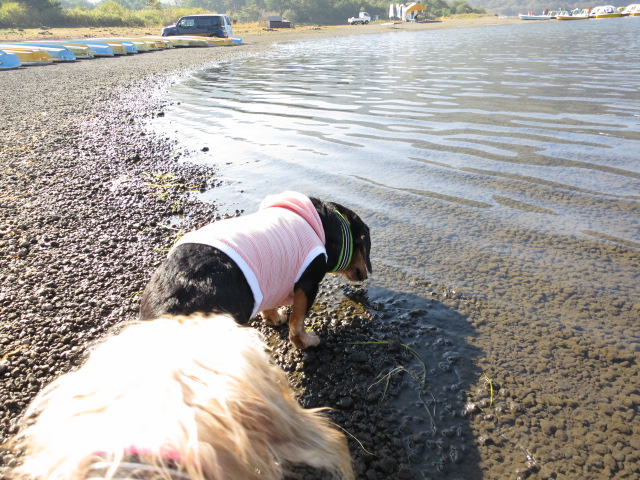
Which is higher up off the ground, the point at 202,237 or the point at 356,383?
the point at 202,237

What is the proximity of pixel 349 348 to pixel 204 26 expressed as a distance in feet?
130

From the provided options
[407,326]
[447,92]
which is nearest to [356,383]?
[407,326]

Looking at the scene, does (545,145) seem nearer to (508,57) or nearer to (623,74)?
(623,74)

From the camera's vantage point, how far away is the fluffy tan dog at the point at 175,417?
1.06 m

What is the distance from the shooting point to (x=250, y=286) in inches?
97.1

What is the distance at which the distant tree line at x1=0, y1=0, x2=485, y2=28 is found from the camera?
49.9 meters

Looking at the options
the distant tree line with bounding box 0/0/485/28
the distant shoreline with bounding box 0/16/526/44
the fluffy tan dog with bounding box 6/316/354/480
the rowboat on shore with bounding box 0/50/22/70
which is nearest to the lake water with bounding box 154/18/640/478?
the fluffy tan dog with bounding box 6/316/354/480

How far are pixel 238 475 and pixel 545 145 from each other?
280 inches

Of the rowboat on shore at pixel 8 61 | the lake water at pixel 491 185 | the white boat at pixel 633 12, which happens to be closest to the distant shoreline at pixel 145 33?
the rowboat on shore at pixel 8 61

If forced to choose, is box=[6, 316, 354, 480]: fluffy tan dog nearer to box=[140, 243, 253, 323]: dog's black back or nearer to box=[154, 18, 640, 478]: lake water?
box=[140, 243, 253, 323]: dog's black back

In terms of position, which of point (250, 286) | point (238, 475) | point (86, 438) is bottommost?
point (250, 286)

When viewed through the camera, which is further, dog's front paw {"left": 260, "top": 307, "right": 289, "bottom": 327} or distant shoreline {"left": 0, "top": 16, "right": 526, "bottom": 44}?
distant shoreline {"left": 0, "top": 16, "right": 526, "bottom": 44}

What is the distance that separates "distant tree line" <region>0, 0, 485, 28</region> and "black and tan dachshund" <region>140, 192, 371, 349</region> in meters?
60.7

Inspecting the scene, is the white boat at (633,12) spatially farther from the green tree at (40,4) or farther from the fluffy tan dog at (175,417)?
the fluffy tan dog at (175,417)
